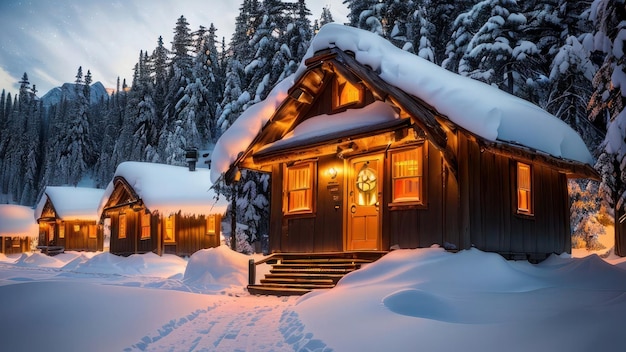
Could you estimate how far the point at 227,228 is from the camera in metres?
38.3

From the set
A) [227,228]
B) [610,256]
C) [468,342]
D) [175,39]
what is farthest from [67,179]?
[468,342]

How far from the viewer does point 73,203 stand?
1799 inches

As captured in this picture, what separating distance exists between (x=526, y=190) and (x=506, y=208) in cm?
144

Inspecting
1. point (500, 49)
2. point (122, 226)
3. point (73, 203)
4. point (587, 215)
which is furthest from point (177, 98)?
point (587, 215)

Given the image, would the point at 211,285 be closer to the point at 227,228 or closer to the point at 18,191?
the point at 227,228

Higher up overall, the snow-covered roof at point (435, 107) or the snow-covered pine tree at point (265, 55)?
the snow-covered pine tree at point (265, 55)

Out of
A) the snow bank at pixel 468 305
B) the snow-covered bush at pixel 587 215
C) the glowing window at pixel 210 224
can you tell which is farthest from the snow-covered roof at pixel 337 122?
the glowing window at pixel 210 224

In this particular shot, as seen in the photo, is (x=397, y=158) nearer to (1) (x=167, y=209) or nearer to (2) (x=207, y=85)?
(1) (x=167, y=209)

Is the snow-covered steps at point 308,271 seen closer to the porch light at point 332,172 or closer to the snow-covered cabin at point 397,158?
the snow-covered cabin at point 397,158

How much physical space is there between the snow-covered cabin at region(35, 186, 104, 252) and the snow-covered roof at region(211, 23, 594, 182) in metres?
31.6

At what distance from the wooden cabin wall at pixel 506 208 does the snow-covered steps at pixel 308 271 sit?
2.52m

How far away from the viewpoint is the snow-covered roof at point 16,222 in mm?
56375

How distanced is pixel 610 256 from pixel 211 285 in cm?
1398

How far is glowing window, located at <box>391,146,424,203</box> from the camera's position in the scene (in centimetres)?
1372
